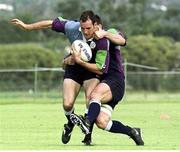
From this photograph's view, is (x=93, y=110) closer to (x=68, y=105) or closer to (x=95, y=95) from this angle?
(x=95, y=95)

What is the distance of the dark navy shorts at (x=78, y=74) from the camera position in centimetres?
1418

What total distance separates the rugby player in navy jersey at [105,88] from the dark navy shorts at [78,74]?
27cm

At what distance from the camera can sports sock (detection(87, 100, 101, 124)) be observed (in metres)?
13.5

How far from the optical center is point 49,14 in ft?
421

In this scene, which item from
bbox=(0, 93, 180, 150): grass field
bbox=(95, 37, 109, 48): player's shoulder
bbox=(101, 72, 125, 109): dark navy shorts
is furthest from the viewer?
bbox=(101, 72, 125, 109): dark navy shorts

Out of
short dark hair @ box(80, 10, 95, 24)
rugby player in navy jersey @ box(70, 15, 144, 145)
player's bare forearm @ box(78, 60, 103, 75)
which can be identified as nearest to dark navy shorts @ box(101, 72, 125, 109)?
rugby player in navy jersey @ box(70, 15, 144, 145)

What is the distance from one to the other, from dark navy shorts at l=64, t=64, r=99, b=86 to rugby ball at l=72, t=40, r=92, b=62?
466 mm

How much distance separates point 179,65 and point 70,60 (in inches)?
2300

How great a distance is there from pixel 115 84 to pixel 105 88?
0.21 m

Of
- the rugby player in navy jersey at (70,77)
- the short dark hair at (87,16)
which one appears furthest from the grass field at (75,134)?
the short dark hair at (87,16)

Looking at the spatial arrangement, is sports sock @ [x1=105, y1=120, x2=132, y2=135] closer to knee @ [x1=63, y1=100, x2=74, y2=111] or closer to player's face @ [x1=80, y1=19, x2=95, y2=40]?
knee @ [x1=63, y1=100, x2=74, y2=111]

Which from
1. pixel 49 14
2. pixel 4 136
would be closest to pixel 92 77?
pixel 4 136

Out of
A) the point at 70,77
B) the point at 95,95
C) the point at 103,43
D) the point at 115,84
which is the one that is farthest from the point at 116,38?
the point at 70,77

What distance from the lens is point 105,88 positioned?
542 inches
